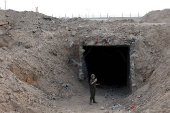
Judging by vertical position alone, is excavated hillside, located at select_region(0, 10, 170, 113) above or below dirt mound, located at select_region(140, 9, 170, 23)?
below

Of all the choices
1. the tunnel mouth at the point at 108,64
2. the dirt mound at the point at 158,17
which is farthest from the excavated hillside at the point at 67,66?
the dirt mound at the point at 158,17

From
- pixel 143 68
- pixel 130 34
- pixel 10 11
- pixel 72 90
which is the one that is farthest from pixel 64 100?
pixel 10 11

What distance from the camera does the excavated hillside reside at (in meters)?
6.52

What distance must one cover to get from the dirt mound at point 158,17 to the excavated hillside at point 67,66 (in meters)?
5.32

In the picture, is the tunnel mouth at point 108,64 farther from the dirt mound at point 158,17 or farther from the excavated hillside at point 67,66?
the dirt mound at point 158,17

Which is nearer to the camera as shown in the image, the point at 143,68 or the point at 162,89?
the point at 162,89

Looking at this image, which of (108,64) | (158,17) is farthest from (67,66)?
(158,17)

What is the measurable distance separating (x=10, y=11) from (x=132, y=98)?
35.3ft

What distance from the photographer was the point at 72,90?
9.07m

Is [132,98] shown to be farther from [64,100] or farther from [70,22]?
[70,22]

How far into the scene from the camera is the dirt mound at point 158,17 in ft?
48.4

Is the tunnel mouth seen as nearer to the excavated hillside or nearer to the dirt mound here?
the excavated hillside

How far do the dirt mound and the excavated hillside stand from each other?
5322 millimetres

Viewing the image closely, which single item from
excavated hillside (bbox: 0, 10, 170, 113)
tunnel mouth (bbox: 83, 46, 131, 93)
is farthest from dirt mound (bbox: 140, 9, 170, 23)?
excavated hillside (bbox: 0, 10, 170, 113)
